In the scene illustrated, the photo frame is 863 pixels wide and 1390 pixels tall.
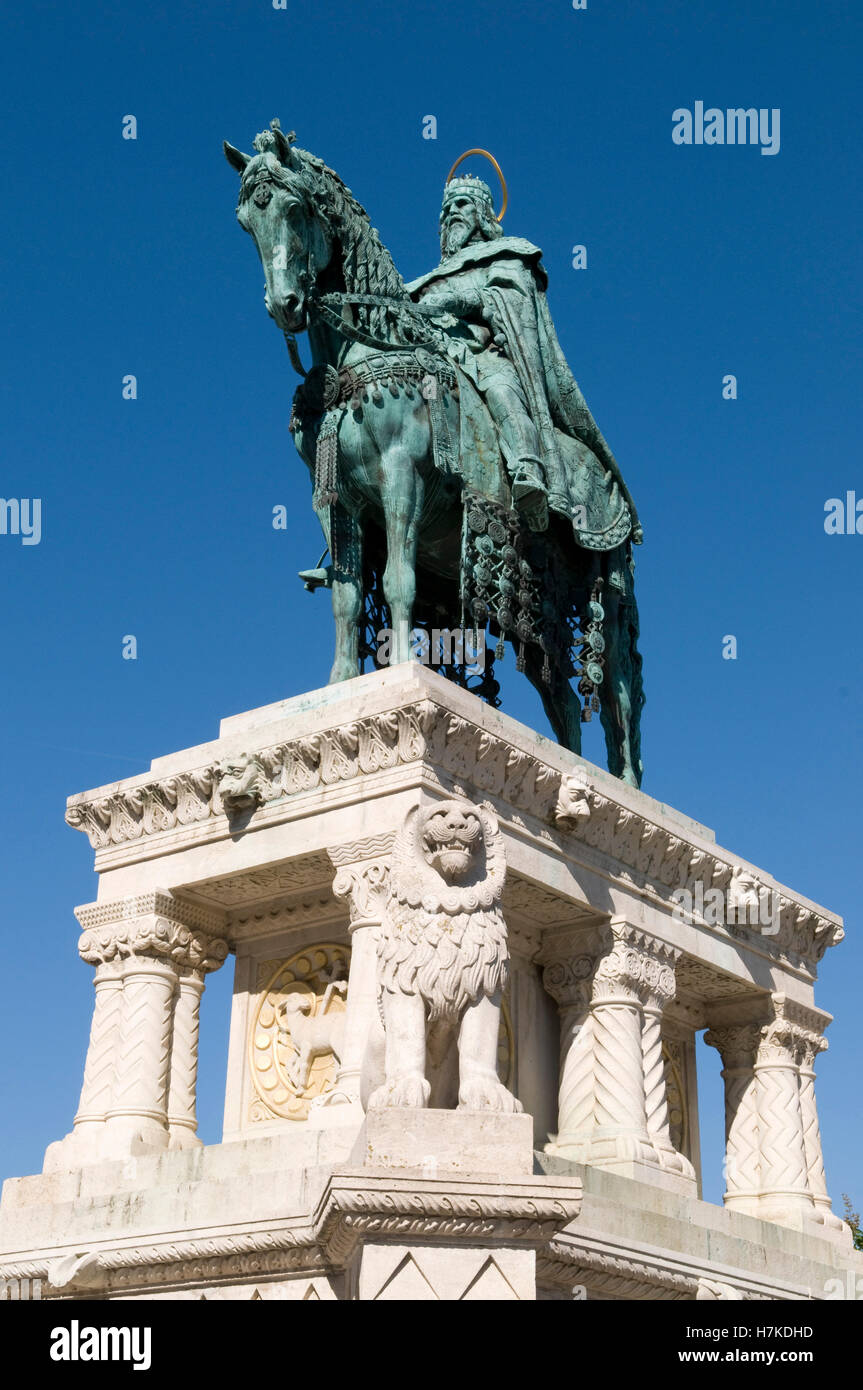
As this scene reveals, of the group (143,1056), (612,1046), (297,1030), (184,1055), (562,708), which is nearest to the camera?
(143,1056)

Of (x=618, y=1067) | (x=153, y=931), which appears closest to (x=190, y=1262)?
(x=153, y=931)

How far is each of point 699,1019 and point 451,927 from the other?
915 cm

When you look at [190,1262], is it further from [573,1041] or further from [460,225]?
[460,225]

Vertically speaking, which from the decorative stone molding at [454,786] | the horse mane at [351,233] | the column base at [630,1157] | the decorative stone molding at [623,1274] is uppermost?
the horse mane at [351,233]

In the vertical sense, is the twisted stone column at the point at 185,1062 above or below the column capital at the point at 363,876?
below

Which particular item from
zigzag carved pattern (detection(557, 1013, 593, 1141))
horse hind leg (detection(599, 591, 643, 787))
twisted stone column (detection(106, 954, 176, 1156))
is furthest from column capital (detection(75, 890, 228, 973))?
horse hind leg (detection(599, 591, 643, 787))

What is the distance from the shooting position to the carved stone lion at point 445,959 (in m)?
12.0

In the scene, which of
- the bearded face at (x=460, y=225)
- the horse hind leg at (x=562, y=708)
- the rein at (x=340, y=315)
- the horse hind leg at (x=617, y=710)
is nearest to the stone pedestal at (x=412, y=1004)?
the horse hind leg at (x=617, y=710)

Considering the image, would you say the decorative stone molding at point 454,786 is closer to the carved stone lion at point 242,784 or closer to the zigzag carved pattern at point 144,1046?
the carved stone lion at point 242,784

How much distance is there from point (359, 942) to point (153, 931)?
2.85m

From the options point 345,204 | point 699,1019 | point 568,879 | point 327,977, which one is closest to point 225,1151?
point 327,977

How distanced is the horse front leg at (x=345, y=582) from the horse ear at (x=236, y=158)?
3635mm

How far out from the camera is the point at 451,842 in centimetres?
1220
